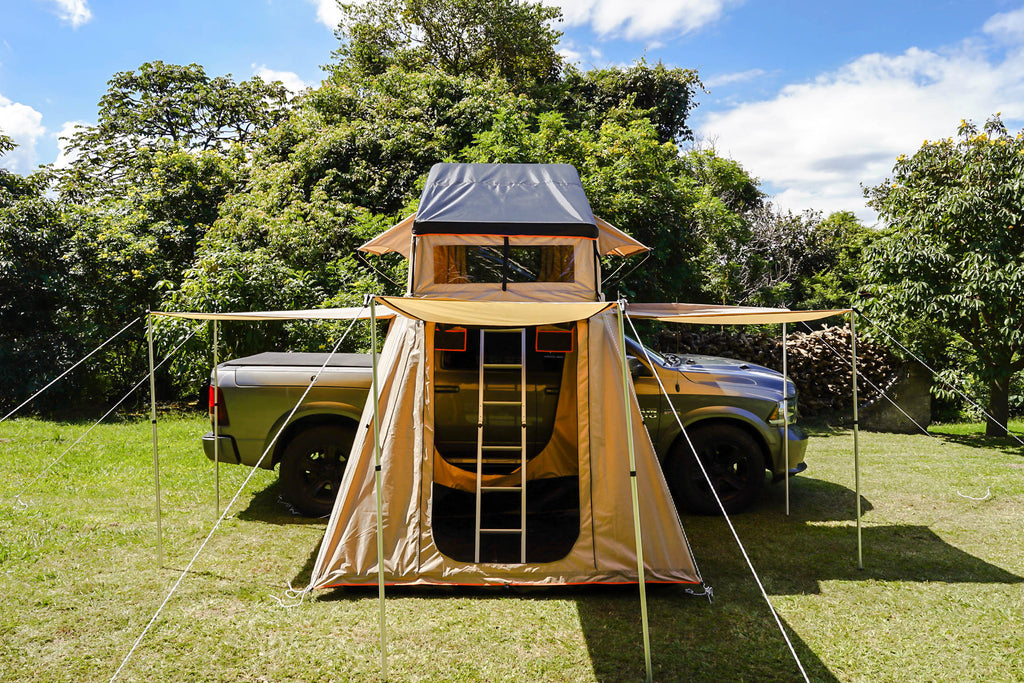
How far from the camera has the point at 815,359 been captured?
12617 millimetres

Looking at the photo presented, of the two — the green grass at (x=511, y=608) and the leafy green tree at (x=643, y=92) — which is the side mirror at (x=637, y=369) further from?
the leafy green tree at (x=643, y=92)

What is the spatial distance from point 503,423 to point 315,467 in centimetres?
Answer: 185

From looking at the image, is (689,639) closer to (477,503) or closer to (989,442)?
(477,503)

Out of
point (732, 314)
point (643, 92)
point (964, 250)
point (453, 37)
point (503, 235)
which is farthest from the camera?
point (643, 92)

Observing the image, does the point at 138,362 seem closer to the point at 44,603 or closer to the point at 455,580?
the point at 44,603

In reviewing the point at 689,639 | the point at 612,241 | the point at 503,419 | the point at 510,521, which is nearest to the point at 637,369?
the point at 503,419

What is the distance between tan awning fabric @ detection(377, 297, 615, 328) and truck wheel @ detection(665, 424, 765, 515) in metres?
3.15

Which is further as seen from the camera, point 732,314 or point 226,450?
point 226,450

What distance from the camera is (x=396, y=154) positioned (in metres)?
14.3

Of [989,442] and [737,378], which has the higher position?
[737,378]

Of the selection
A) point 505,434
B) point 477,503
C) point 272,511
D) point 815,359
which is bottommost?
point 272,511

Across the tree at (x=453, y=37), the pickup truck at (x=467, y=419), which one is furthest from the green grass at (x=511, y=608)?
the tree at (x=453, y=37)

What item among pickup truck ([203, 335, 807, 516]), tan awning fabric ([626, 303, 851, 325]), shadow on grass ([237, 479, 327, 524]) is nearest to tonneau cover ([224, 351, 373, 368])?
pickup truck ([203, 335, 807, 516])

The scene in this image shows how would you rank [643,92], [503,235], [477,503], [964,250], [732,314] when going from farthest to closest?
Result: [643,92] → [964,250] → [503,235] → [477,503] → [732,314]
